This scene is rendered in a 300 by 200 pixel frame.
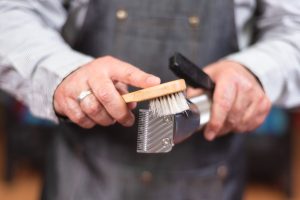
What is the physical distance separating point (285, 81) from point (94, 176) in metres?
0.31

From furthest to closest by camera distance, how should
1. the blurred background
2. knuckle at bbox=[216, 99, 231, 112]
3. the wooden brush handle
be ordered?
the blurred background → knuckle at bbox=[216, 99, 231, 112] → the wooden brush handle

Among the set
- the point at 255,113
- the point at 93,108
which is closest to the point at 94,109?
the point at 93,108

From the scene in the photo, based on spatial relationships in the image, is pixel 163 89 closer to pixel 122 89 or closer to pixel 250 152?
pixel 122 89

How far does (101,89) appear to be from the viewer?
0.47 m

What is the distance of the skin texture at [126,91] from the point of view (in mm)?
471

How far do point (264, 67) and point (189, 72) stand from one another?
165mm

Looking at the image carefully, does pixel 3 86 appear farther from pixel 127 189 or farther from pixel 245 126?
pixel 245 126

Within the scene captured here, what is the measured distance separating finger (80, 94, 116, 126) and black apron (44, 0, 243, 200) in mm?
139

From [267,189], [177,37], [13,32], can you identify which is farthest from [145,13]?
[267,189]

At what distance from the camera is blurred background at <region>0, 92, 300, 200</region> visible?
1.48 metres

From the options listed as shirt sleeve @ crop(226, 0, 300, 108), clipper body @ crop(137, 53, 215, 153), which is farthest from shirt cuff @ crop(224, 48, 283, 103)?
clipper body @ crop(137, 53, 215, 153)

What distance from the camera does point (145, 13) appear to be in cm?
63

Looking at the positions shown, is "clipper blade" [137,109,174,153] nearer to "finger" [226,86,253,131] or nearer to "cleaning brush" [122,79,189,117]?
"cleaning brush" [122,79,189,117]

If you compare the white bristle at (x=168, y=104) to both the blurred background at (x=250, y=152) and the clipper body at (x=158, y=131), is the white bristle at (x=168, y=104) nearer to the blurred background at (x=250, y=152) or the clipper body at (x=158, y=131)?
the clipper body at (x=158, y=131)
